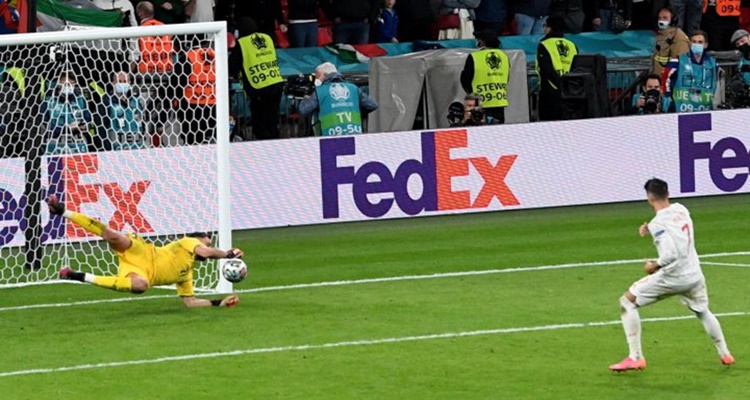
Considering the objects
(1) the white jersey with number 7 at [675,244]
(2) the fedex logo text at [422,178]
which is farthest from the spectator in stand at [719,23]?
(1) the white jersey with number 7 at [675,244]

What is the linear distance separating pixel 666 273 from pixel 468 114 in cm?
1359

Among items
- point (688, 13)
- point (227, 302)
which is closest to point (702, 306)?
point (227, 302)

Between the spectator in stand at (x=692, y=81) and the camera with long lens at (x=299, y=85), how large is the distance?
5789 mm

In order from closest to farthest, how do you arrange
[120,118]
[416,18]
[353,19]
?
[120,118], [353,19], [416,18]

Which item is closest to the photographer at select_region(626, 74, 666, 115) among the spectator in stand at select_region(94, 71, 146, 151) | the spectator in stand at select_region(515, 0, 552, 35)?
the spectator in stand at select_region(515, 0, 552, 35)

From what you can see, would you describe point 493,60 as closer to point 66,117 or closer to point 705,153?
point 705,153

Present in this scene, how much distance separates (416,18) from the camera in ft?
107

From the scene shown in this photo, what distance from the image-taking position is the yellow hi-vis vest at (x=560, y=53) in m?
29.0

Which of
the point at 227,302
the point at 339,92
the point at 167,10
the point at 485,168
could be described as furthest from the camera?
the point at 167,10

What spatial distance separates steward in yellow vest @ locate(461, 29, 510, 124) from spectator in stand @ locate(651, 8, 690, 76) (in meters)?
3.23

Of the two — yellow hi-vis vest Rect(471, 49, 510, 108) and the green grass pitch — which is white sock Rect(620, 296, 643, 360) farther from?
yellow hi-vis vest Rect(471, 49, 510, 108)

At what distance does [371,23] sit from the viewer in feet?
107

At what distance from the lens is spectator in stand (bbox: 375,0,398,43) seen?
1288 inches

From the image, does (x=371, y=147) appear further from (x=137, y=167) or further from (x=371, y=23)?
(x=371, y=23)
